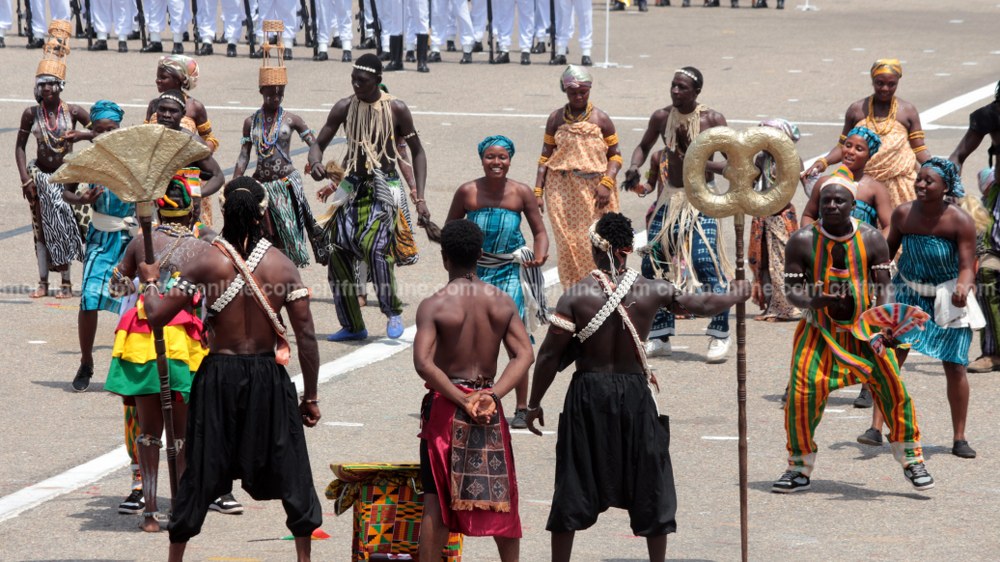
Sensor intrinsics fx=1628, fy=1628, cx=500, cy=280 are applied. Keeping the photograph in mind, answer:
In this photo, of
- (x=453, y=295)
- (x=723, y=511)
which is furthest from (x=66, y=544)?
(x=723, y=511)

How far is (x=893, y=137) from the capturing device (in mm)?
12172

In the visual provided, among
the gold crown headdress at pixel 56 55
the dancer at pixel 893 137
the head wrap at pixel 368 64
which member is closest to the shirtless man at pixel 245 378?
the head wrap at pixel 368 64

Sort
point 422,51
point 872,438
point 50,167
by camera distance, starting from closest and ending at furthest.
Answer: point 872,438 → point 50,167 → point 422,51

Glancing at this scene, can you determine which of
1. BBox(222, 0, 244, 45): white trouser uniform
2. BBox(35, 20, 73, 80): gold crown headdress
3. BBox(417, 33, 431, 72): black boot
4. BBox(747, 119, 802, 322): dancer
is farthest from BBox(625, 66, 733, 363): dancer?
BBox(222, 0, 244, 45): white trouser uniform

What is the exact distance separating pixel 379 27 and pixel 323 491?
2027cm

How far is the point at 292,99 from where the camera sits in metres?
23.6

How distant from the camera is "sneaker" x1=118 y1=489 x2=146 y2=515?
8.08 m

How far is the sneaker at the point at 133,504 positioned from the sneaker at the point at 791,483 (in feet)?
10.7

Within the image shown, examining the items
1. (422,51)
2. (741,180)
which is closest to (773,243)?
(741,180)

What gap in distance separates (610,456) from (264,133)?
20.4ft

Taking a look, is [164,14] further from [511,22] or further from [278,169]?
[278,169]

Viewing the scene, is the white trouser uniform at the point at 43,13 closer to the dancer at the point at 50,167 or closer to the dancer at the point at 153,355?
the dancer at the point at 50,167

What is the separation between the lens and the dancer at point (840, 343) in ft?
27.8

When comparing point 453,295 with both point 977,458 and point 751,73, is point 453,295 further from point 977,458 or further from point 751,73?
point 751,73
